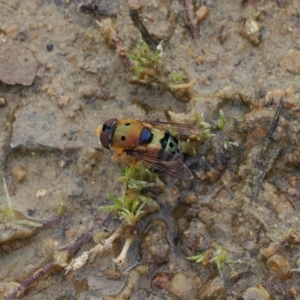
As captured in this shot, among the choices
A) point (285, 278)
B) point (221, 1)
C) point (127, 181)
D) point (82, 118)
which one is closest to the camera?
point (285, 278)

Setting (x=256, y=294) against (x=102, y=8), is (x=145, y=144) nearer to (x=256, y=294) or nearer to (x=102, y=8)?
(x=256, y=294)

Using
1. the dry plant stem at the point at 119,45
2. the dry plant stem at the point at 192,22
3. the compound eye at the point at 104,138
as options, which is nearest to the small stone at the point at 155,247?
the compound eye at the point at 104,138

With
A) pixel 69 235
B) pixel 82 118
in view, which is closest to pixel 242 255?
pixel 69 235

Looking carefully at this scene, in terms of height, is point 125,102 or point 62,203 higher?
point 125,102

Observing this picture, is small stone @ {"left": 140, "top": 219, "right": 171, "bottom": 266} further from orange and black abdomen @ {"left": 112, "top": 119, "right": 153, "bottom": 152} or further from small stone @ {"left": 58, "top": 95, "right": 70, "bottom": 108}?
small stone @ {"left": 58, "top": 95, "right": 70, "bottom": 108}

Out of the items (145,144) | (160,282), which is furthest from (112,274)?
(145,144)

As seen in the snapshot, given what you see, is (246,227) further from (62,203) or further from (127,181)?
(62,203)

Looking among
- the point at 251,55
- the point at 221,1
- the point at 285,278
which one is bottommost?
the point at 285,278
